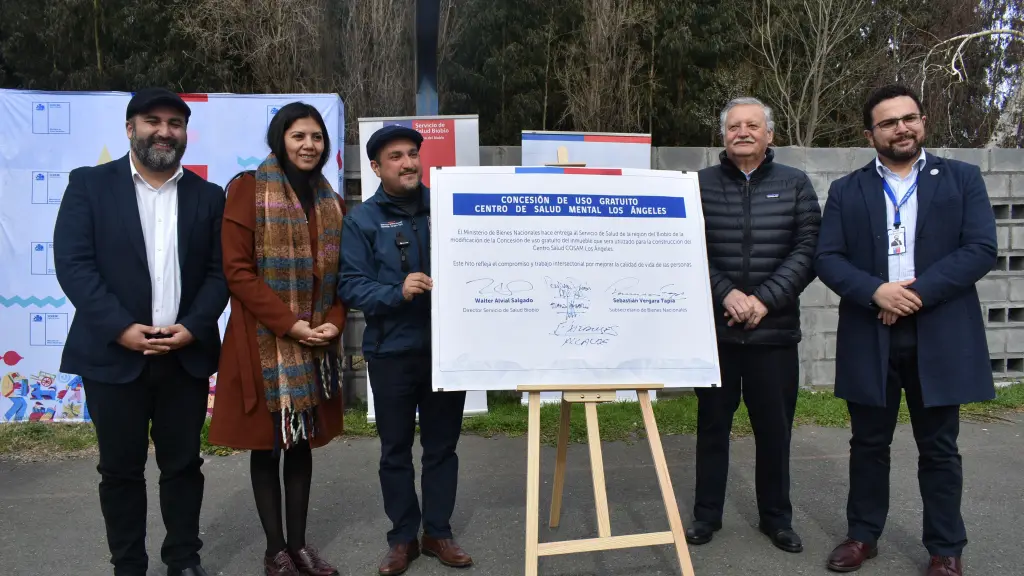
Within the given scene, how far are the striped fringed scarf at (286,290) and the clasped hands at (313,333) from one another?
4 cm

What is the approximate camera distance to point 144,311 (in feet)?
9.89

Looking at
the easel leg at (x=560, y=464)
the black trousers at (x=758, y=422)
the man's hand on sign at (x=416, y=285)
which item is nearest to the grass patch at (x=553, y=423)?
the easel leg at (x=560, y=464)

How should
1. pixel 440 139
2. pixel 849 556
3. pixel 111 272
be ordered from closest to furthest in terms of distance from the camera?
pixel 111 272, pixel 849 556, pixel 440 139

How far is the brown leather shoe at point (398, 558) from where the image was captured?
335 cm

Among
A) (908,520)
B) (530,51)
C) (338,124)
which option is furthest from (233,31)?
(908,520)

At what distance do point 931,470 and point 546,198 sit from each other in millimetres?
2100

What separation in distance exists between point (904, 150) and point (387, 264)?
236 centimetres

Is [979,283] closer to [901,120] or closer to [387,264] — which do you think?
[901,120]

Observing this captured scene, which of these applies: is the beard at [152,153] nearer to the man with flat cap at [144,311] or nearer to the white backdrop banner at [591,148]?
the man with flat cap at [144,311]

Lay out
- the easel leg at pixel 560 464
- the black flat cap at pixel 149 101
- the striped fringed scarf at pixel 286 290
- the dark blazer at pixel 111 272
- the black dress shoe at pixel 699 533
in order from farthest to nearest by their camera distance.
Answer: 1. the black dress shoe at pixel 699 533
2. the easel leg at pixel 560 464
3. the striped fringed scarf at pixel 286 290
4. the black flat cap at pixel 149 101
5. the dark blazer at pixel 111 272

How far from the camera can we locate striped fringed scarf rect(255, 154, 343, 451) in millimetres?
3127

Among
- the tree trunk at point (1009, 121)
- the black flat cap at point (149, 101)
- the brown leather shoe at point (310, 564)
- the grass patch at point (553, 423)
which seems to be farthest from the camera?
the tree trunk at point (1009, 121)

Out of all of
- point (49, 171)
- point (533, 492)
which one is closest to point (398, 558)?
point (533, 492)

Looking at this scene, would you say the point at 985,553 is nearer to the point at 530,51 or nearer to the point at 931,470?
the point at 931,470
